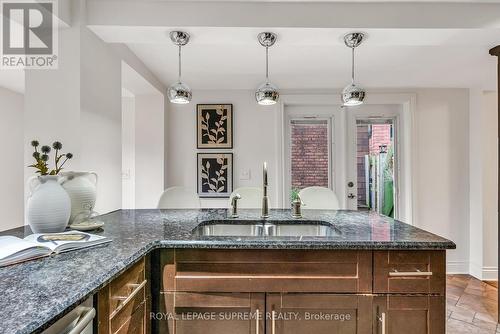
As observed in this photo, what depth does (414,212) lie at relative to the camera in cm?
367

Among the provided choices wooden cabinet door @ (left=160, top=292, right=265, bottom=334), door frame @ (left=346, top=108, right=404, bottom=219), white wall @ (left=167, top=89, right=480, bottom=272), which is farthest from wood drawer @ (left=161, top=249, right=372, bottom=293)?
door frame @ (left=346, top=108, right=404, bottom=219)

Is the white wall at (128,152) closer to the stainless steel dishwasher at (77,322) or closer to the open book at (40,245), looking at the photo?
the open book at (40,245)

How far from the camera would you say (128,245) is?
4.14 feet

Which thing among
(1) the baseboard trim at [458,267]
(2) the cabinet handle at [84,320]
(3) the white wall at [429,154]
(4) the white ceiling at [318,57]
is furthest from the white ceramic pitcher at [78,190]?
(1) the baseboard trim at [458,267]

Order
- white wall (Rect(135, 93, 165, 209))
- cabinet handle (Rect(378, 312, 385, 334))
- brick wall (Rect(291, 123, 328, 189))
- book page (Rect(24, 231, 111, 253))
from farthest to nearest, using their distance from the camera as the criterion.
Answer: brick wall (Rect(291, 123, 328, 189)) < white wall (Rect(135, 93, 165, 209)) < cabinet handle (Rect(378, 312, 385, 334)) < book page (Rect(24, 231, 111, 253))

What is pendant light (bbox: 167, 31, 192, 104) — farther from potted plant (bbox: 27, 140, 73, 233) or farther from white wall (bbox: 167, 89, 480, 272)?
white wall (bbox: 167, 89, 480, 272)

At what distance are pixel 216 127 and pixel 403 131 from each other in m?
2.37

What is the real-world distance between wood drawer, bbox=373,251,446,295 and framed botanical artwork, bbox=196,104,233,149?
2662mm

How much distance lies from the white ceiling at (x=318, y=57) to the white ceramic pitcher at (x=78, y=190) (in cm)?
98

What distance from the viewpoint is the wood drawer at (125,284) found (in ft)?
3.35

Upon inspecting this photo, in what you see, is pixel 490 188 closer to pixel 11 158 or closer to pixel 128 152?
pixel 128 152

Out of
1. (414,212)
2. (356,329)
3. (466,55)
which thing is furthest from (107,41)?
(414,212)

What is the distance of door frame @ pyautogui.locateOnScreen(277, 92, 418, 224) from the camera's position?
3676mm

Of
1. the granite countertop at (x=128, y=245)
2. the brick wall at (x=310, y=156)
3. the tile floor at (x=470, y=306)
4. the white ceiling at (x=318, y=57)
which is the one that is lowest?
the tile floor at (x=470, y=306)
